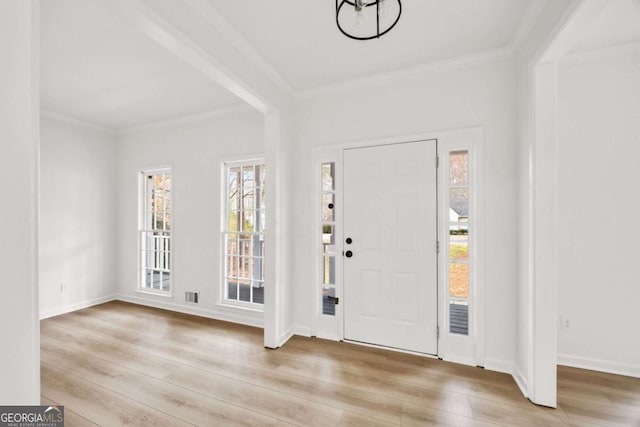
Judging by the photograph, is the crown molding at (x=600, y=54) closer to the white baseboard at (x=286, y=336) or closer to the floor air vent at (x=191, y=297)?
the white baseboard at (x=286, y=336)

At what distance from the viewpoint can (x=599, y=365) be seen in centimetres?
239

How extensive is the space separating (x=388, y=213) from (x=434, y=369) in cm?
150

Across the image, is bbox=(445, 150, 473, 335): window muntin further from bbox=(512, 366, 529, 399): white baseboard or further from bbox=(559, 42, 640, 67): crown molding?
bbox=(559, 42, 640, 67): crown molding

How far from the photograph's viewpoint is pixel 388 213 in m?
2.83

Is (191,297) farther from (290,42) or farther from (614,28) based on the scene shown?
(614,28)

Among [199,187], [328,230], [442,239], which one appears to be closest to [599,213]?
[442,239]

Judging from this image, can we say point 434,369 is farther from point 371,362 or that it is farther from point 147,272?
point 147,272

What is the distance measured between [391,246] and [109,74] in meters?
3.48

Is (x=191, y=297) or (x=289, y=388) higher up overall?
(x=191, y=297)

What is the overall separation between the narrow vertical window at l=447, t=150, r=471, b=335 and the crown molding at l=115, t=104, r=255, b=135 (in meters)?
2.55

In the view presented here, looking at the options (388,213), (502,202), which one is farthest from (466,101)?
(388,213)

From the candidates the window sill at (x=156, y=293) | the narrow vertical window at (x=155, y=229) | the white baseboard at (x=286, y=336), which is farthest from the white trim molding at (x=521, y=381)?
the narrow vertical window at (x=155, y=229)

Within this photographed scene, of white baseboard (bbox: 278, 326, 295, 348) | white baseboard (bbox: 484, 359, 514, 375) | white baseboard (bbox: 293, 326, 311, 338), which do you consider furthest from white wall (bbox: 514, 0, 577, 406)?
white baseboard (bbox: 278, 326, 295, 348)

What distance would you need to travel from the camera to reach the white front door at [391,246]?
2684 millimetres
